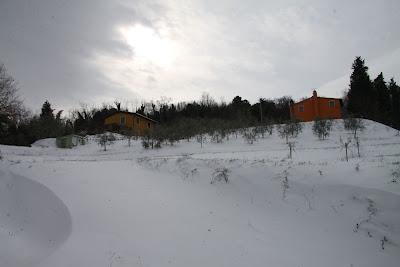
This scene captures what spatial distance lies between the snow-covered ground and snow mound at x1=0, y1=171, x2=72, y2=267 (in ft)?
0.08

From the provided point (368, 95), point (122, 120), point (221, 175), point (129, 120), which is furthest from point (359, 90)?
point (221, 175)

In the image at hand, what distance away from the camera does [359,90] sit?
1594 inches

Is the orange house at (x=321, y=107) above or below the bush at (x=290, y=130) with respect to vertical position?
above

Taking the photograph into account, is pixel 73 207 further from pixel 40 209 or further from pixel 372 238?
pixel 372 238

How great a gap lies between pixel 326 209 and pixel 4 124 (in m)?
32.8

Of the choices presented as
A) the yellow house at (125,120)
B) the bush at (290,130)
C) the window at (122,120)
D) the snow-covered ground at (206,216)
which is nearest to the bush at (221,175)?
the snow-covered ground at (206,216)

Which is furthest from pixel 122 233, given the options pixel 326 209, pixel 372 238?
pixel 372 238

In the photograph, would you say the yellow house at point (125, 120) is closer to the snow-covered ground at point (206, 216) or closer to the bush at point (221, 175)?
the snow-covered ground at point (206, 216)

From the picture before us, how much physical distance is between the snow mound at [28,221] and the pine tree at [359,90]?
35883mm

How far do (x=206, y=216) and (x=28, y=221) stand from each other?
466cm

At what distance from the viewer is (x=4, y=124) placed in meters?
31.2

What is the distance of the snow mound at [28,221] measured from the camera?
679 cm

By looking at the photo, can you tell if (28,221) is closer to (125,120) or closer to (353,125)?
(353,125)

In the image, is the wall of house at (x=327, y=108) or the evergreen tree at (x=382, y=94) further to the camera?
the evergreen tree at (x=382, y=94)
